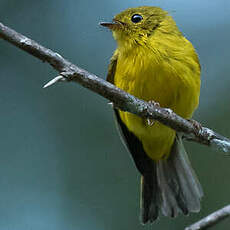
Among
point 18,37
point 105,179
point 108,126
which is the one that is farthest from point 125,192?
point 18,37

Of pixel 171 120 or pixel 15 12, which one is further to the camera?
pixel 15 12

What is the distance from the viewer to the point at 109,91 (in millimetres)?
3158

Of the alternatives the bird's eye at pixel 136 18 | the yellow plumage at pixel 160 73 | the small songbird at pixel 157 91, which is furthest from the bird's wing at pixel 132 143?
the bird's eye at pixel 136 18

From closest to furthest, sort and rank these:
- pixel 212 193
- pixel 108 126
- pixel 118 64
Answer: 1. pixel 118 64
2. pixel 212 193
3. pixel 108 126

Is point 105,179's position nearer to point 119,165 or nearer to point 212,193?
point 119,165

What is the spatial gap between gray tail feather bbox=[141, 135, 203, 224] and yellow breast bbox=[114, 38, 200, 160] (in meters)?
0.63

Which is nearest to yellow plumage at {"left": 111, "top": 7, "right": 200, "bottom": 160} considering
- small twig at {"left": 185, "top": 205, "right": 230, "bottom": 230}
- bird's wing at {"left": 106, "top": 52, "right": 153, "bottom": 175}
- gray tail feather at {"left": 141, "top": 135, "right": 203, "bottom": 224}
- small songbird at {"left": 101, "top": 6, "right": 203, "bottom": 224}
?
small songbird at {"left": 101, "top": 6, "right": 203, "bottom": 224}

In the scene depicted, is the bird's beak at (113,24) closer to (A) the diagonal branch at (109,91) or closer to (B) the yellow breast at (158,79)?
(B) the yellow breast at (158,79)

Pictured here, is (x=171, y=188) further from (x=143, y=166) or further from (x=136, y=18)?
(x=136, y=18)

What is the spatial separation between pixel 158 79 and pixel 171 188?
1.32 m

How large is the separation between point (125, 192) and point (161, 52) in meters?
2.62

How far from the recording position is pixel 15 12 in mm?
7012

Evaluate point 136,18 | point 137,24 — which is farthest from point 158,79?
point 136,18

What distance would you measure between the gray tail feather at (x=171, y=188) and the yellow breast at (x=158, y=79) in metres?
0.63
